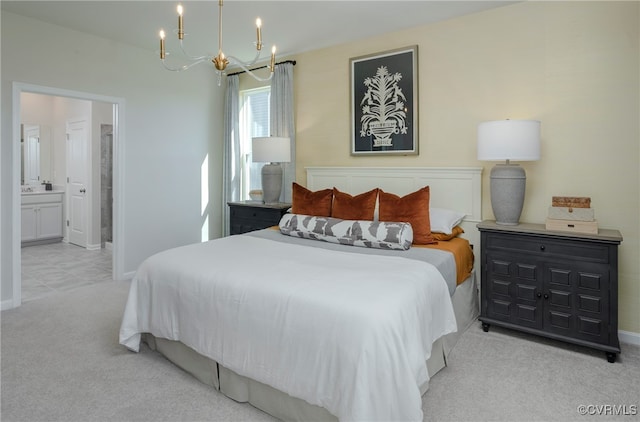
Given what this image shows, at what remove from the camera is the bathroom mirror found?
22.3 feet

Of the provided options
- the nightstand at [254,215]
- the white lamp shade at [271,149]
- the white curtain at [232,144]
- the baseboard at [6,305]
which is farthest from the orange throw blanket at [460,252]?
the baseboard at [6,305]

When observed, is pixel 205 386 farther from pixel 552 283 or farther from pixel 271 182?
pixel 271 182

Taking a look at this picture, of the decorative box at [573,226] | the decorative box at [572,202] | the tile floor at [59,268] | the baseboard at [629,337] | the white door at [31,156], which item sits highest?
the white door at [31,156]

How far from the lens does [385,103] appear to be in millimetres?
3934

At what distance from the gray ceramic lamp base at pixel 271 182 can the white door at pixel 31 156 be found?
4926mm

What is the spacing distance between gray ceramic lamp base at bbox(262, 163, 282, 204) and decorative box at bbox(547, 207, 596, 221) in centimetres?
273

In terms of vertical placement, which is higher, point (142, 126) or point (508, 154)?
point (142, 126)

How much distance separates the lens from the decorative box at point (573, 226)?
2648mm

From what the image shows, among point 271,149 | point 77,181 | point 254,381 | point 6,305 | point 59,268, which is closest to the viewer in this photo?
point 254,381

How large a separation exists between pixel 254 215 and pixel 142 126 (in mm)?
1647

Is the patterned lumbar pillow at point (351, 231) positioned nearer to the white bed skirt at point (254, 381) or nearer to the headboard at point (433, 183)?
the white bed skirt at point (254, 381)

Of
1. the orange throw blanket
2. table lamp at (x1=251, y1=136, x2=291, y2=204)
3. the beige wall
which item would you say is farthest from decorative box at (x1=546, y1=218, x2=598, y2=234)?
table lamp at (x1=251, y1=136, x2=291, y2=204)

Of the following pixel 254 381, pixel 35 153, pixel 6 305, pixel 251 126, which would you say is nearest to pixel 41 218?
pixel 35 153

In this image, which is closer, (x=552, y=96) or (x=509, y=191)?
(x=509, y=191)
